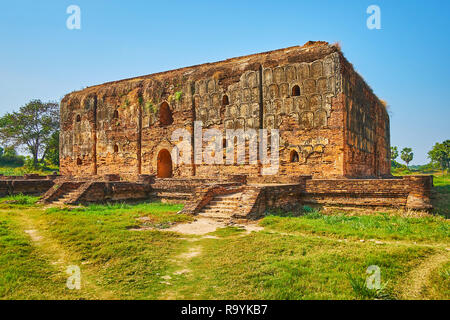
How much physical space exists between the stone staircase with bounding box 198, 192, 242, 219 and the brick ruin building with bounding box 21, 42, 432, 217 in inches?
1.6

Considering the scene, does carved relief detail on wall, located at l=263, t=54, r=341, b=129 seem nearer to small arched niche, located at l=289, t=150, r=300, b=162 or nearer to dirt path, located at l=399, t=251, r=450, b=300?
small arched niche, located at l=289, t=150, r=300, b=162

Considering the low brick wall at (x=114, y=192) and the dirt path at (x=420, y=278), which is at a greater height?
the low brick wall at (x=114, y=192)

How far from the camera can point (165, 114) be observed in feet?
58.9

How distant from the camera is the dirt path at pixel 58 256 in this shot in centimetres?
Result: 383

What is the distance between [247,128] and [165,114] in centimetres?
575

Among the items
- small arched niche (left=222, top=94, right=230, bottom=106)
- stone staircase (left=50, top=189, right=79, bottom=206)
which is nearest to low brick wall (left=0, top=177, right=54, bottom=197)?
stone staircase (left=50, top=189, right=79, bottom=206)

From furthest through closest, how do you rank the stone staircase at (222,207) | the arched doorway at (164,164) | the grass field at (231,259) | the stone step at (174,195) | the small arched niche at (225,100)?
the arched doorway at (164,164)
the small arched niche at (225,100)
the stone step at (174,195)
the stone staircase at (222,207)
the grass field at (231,259)

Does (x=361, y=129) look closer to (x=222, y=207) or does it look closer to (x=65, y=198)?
(x=222, y=207)

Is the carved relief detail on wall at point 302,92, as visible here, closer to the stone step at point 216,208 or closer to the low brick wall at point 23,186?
the stone step at point 216,208

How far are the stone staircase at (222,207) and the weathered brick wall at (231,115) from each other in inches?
152

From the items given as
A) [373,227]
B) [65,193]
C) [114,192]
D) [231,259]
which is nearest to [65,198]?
[65,193]

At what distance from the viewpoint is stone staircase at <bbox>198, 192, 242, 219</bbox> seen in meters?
8.48

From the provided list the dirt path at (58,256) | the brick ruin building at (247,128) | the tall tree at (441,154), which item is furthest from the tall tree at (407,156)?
the dirt path at (58,256)
